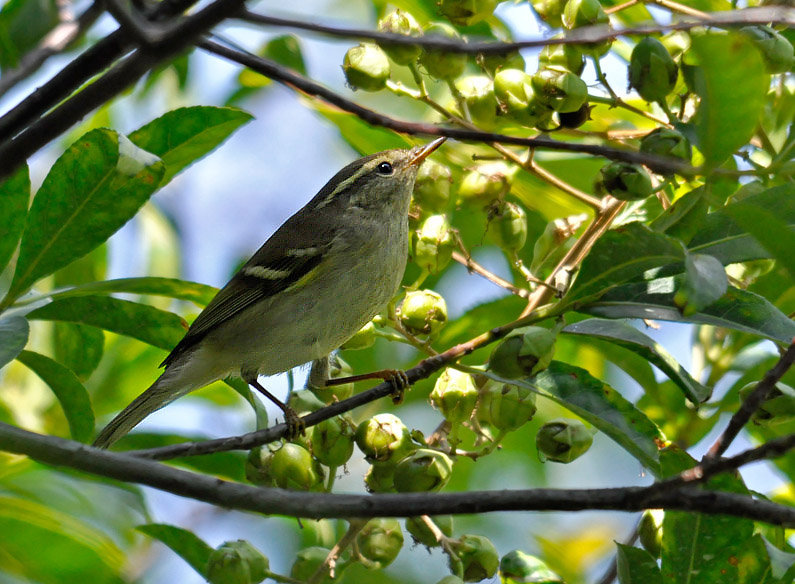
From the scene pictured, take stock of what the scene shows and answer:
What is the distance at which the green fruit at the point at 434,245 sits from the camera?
262 centimetres

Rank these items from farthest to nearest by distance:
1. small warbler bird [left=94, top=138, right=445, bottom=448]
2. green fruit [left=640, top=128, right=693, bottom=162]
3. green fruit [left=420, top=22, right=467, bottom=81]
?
small warbler bird [left=94, top=138, right=445, bottom=448] → green fruit [left=420, top=22, right=467, bottom=81] → green fruit [left=640, top=128, right=693, bottom=162]

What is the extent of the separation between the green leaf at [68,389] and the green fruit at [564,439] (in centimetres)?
118

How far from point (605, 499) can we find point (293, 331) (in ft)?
7.12

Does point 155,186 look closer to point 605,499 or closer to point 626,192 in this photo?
point 626,192

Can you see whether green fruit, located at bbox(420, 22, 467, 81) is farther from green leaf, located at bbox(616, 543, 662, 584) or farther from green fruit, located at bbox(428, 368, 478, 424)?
green leaf, located at bbox(616, 543, 662, 584)

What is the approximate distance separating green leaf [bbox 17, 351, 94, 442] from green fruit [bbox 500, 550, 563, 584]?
1.14m

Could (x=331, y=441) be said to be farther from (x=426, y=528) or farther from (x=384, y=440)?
(x=426, y=528)

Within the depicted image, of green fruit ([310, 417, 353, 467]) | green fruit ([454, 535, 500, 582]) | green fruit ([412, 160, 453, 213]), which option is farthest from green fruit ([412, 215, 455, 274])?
green fruit ([454, 535, 500, 582])

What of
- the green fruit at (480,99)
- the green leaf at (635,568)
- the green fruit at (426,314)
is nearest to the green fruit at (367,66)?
the green fruit at (480,99)

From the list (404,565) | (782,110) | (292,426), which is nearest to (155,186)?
(292,426)

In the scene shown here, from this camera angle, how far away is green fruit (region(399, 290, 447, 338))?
8.25 ft

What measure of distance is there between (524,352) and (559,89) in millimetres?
719

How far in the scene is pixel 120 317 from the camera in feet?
8.16

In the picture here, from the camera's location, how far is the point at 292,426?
2.35 meters
